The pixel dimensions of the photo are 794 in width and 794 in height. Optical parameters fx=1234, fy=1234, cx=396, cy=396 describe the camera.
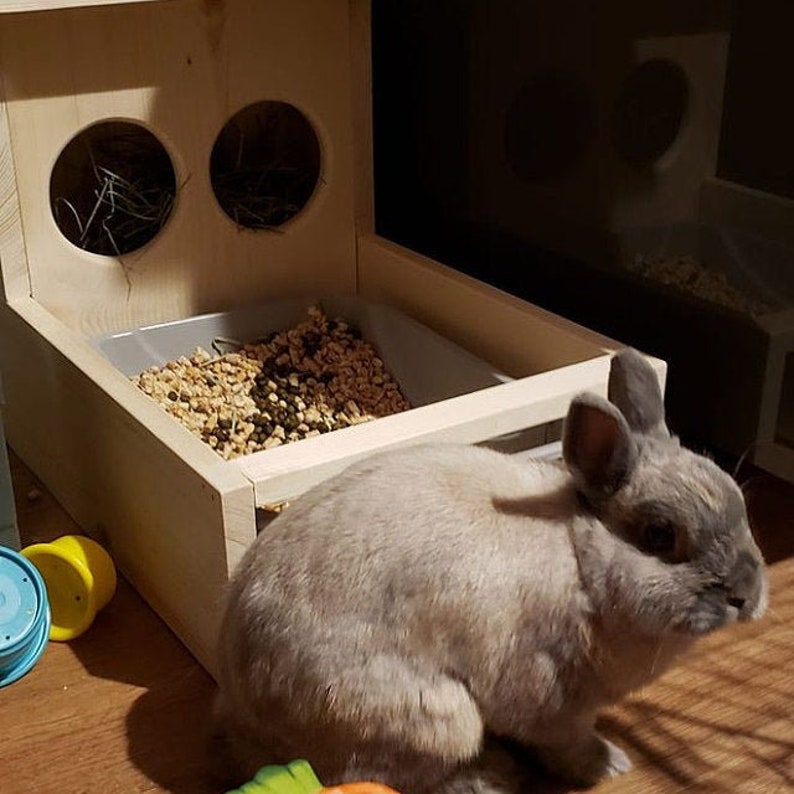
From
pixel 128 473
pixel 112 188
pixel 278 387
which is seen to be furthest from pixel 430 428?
pixel 112 188

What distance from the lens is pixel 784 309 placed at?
134cm

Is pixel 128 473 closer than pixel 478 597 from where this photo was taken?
No

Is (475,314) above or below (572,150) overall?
below

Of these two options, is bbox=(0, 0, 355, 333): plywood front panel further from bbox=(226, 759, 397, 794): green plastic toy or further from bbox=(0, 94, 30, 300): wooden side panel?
bbox=(226, 759, 397, 794): green plastic toy

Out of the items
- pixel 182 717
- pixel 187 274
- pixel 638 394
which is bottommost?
pixel 182 717

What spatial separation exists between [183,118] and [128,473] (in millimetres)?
518

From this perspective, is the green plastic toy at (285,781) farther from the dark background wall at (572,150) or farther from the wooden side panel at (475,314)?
the dark background wall at (572,150)

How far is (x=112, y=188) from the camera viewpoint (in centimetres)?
163

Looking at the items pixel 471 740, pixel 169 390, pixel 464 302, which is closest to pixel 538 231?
pixel 464 302

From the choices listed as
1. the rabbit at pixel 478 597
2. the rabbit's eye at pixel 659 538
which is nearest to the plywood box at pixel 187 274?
the rabbit at pixel 478 597

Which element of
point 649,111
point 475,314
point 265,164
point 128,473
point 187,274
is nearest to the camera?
point 128,473

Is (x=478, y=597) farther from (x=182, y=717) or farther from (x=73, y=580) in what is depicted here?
(x=73, y=580)

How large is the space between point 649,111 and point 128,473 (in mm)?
697

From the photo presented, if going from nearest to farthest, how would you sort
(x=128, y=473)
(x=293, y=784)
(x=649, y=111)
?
(x=293, y=784)
(x=128, y=473)
(x=649, y=111)
